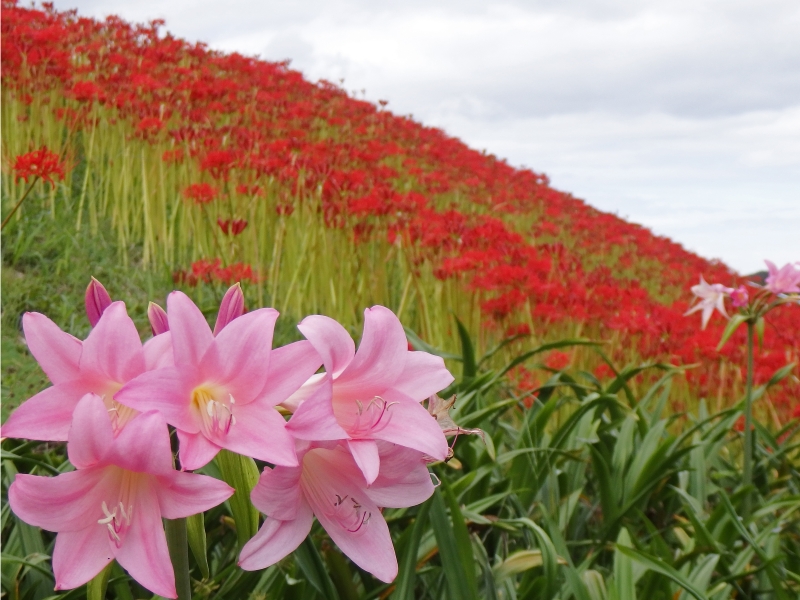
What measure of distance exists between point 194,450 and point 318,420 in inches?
5.9

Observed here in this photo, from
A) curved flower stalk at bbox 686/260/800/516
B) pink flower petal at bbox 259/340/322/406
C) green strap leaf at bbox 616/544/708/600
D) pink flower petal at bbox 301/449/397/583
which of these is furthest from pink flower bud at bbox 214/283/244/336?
curved flower stalk at bbox 686/260/800/516

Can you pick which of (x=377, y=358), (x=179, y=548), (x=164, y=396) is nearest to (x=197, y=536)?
(x=179, y=548)

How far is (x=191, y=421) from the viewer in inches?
35.0

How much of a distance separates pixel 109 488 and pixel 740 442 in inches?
178

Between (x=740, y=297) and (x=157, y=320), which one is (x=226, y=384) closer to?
(x=157, y=320)

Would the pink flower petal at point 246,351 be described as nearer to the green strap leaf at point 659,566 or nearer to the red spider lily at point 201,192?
the green strap leaf at point 659,566

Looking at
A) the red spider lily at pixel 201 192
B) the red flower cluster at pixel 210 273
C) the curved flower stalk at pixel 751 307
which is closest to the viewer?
the curved flower stalk at pixel 751 307

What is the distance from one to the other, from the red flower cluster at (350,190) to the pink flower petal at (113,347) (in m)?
2.94

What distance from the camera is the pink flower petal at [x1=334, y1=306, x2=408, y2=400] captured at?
3.09ft

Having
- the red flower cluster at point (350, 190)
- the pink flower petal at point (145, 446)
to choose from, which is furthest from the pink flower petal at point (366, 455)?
the red flower cluster at point (350, 190)

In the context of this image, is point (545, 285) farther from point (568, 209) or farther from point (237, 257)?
point (568, 209)

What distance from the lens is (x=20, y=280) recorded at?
3963mm

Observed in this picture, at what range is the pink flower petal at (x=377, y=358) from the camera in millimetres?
941

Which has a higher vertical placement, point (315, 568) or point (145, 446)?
point (145, 446)
